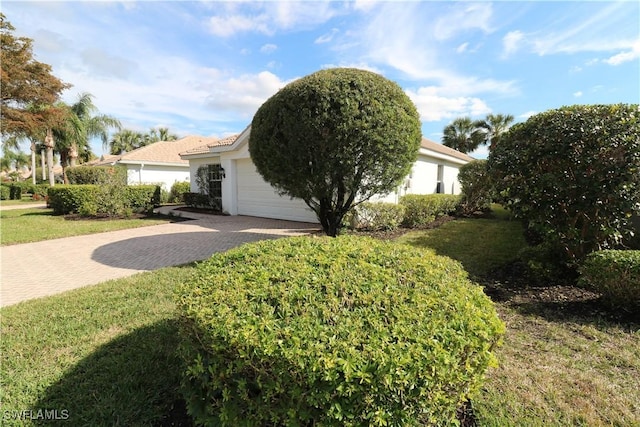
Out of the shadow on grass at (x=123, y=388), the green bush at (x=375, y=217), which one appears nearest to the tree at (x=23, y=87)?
the green bush at (x=375, y=217)

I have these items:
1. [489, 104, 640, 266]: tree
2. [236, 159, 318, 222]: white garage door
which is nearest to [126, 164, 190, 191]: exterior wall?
[236, 159, 318, 222]: white garage door

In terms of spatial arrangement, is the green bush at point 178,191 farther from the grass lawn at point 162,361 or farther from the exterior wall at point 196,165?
the grass lawn at point 162,361

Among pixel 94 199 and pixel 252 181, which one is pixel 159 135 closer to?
pixel 94 199

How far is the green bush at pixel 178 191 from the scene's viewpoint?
22.3 metres

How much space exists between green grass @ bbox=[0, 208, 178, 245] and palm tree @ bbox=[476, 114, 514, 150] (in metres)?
30.5

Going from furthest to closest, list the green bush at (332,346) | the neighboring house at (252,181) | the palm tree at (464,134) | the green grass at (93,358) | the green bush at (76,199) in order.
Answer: the palm tree at (464,134), the green bush at (76,199), the neighboring house at (252,181), the green grass at (93,358), the green bush at (332,346)

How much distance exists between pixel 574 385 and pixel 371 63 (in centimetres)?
882

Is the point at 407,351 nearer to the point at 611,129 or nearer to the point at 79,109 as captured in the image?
the point at 611,129

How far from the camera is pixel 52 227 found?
37.6 ft

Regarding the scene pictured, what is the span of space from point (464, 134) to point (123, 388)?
117 feet

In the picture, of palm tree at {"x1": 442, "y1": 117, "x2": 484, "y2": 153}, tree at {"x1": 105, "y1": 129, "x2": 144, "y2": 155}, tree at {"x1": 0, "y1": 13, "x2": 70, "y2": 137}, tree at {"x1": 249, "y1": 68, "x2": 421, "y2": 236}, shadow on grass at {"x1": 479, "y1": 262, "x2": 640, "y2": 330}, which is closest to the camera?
shadow on grass at {"x1": 479, "y1": 262, "x2": 640, "y2": 330}

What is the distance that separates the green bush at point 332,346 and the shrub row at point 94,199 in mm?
14752

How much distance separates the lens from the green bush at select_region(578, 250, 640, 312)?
160 inches

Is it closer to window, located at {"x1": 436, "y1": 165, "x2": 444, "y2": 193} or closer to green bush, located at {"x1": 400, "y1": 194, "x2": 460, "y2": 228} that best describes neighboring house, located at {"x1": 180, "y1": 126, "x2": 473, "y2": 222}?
window, located at {"x1": 436, "y1": 165, "x2": 444, "y2": 193}
